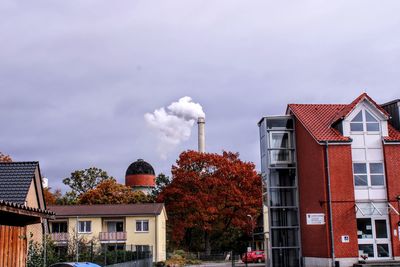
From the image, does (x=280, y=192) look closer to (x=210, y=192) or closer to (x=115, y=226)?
(x=210, y=192)

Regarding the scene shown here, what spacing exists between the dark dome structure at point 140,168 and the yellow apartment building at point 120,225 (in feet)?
70.3

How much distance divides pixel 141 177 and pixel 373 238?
53.0 m

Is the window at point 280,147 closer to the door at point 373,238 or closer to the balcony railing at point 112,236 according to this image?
the door at point 373,238

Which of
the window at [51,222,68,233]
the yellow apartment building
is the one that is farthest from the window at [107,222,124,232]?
the window at [51,222,68,233]

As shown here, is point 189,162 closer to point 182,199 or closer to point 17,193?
point 182,199

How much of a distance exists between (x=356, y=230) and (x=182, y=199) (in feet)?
107

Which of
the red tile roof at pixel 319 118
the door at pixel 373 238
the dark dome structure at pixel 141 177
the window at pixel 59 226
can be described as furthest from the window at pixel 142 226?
the door at pixel 373 238

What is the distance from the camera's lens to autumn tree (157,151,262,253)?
61656 millimetres

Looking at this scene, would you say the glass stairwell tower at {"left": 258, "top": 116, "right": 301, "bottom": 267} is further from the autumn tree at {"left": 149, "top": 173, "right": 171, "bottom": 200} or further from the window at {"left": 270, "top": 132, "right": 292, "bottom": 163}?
the autumn tree at {"left": 149, "top": 173, "right": 171, "bottom": 200}

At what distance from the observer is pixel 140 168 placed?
268 feet

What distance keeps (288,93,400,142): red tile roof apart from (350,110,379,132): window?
2.39 feet

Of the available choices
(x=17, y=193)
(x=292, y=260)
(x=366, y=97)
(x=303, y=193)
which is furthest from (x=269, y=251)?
(x=17, y=193)

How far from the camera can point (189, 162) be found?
2505 inches

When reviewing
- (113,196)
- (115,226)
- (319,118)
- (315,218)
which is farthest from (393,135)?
(113,196)
